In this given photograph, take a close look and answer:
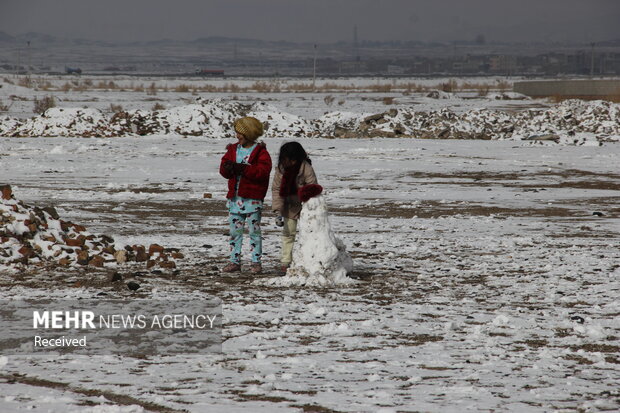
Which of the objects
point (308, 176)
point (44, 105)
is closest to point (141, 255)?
point (308, 176)

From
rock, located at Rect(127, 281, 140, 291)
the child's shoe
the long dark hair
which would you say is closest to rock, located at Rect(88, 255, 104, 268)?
rock, located at Rect(127, 281, 140, 291)

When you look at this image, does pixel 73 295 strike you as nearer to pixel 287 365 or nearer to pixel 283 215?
pixel 283 215

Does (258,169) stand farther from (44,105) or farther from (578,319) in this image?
(44,105)

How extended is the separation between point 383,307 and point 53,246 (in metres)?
4.06

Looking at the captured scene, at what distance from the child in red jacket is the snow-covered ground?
467mm

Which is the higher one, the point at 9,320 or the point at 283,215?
the point at 283,215

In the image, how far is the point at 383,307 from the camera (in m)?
7.69

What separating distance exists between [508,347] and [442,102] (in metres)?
57.2

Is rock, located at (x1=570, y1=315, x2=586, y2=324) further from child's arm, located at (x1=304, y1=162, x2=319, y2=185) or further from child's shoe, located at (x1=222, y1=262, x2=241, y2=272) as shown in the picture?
child's shoe, located at (x1=222, y1=262, x2=241, y2=272)

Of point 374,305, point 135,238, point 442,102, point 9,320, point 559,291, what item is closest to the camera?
point 9,320

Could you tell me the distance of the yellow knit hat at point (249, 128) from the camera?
8.70 meters

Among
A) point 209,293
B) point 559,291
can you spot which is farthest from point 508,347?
point 209,293

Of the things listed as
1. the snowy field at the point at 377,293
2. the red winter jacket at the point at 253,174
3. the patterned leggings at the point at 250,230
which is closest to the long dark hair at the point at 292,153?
the red winter jacket at the point at 253,174

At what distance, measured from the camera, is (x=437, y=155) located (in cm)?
2525
